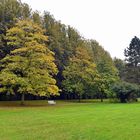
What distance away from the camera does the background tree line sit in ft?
136

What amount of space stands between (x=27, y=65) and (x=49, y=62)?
2875 millimetres

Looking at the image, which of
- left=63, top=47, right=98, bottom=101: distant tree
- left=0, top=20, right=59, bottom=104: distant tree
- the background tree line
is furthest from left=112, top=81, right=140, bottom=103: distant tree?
left=0, top=20, right=59, bottom=104: distant tree

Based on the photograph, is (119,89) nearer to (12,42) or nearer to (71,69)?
(71,69)

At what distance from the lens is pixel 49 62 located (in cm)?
4247

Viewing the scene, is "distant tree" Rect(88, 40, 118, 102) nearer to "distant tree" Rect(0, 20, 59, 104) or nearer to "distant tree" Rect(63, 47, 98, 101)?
"distant tree" Rect(63, 47, 98, 101)

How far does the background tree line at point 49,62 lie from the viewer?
4150 cm

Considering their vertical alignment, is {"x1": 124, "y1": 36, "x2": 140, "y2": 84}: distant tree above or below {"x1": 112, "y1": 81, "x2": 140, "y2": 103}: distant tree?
above

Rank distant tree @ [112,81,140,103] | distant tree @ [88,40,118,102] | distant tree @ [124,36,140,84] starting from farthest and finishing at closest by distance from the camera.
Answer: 1. distant tree @ [124,36,140,84]
2. distant tree @ [88,40,118,102]
3. distant tree @ [112,81,140,103]

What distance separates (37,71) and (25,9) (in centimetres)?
1452

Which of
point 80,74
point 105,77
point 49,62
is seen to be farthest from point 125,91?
point 49,62

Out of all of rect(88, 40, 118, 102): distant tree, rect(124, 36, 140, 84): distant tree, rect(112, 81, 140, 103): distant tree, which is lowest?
rect(112, 81, 140, 103): distant tree

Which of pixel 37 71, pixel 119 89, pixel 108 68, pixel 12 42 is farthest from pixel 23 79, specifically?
pixel 108 68

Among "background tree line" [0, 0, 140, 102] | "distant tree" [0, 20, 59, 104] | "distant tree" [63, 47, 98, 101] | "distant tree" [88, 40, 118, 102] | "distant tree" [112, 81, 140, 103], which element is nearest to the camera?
"distant tree" [0, 20, 59, 104]

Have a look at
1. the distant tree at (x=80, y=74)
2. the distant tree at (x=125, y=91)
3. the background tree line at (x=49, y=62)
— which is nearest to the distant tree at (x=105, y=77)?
the background tree line at (x=49, y=62)
